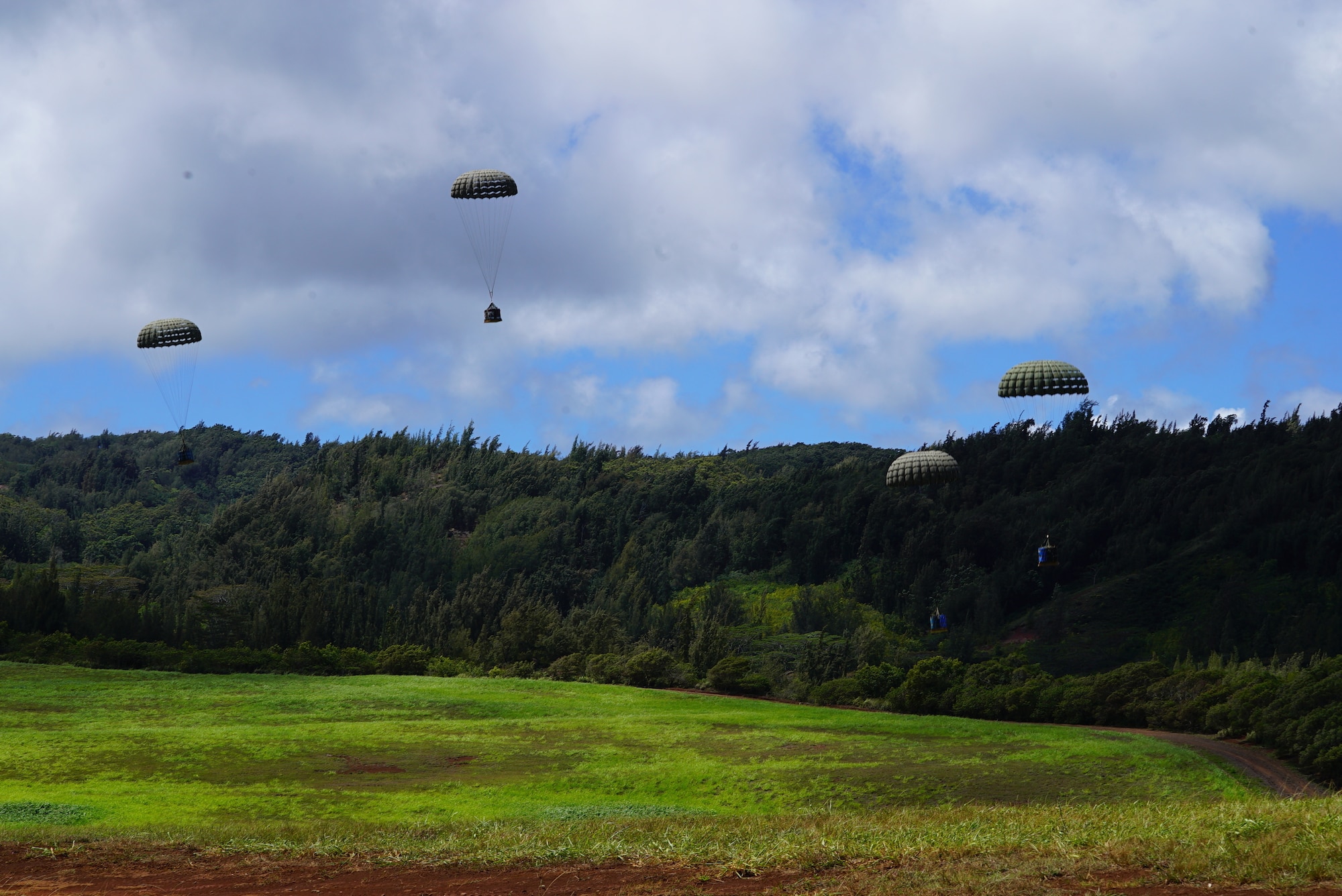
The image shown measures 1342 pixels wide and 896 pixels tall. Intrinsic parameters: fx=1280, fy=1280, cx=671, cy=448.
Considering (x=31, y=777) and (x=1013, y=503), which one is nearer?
(x=31, y=777)

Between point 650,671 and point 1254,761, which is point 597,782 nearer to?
point 1254,761

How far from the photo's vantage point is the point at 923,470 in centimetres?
5606

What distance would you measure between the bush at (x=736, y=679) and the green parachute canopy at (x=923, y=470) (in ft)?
42.4

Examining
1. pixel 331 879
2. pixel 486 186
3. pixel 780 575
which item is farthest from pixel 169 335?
pixel 780 575

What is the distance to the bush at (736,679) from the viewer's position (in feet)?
209

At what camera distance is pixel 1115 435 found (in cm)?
11638

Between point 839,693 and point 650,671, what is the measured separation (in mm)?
11489

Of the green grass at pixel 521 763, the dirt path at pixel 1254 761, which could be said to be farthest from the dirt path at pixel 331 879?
the dirt path at pixel 1254 761

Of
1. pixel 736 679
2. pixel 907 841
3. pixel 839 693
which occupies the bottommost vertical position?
pixel 839 693

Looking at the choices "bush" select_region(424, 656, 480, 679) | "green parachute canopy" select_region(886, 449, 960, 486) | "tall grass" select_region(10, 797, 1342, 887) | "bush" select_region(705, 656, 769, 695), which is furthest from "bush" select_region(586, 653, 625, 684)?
"tall grass" select_region(10, 797, 1342, 887)

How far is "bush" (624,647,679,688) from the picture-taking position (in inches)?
2611

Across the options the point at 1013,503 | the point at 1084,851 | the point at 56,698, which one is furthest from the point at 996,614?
the point at 1084,851

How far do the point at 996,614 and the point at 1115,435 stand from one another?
107 feet

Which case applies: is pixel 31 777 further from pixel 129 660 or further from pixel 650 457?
pixel 650 457
